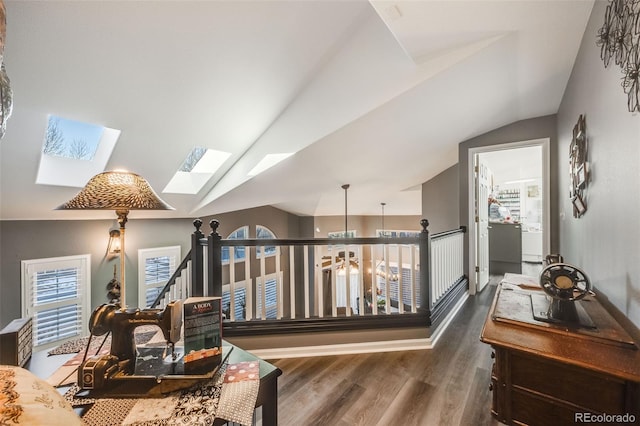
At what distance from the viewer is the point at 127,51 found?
1.97 meters

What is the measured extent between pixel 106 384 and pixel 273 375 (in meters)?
0.58

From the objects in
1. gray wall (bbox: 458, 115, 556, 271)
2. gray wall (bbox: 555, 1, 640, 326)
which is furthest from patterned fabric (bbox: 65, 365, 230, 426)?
gray wall (bbox: 458, 115, 556, 271)

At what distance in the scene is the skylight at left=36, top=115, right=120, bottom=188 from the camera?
2.82m

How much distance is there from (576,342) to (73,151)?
4525mm

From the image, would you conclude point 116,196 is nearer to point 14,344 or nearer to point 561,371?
point 14,344

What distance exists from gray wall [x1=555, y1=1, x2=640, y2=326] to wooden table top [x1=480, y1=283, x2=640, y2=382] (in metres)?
0.15

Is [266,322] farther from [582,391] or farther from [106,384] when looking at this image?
[582,391]

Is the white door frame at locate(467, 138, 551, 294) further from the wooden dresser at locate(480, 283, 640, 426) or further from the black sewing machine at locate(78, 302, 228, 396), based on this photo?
the black sewing machine at locate(78, 302, 228, 396)

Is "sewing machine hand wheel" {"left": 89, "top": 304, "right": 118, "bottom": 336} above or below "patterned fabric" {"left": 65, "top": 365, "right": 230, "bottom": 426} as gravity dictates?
above

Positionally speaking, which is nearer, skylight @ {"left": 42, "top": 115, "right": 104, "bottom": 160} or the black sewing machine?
the black sewing machine

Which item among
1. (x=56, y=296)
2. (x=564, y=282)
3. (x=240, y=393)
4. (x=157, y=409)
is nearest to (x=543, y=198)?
(x=564, y=282)

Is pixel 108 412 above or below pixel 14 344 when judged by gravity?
below

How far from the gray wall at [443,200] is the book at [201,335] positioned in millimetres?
5141

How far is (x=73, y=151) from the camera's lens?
3010mm
